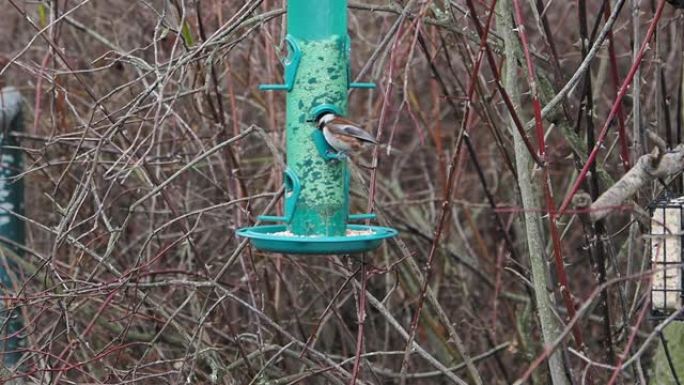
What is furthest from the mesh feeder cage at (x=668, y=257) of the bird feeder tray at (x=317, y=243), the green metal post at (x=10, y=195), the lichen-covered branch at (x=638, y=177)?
the green metal post at (x=10, y=195)

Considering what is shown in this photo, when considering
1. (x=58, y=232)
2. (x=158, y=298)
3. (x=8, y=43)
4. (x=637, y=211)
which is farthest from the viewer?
(x=8, y=43)

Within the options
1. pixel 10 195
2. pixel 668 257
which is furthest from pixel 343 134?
pixel 10 195

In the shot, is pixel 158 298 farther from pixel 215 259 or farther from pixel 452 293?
pixel 452 293

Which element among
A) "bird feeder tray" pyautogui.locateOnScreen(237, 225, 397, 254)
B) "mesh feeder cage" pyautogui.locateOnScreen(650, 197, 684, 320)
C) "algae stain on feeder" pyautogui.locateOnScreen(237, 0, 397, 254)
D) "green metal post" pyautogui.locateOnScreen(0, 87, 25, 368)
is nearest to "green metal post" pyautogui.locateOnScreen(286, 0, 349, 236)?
"algae stain on feeder" pyautogui.locateOnScreen(237, 0, 397, 254)

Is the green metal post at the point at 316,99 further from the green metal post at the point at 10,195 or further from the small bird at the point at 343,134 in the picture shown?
the green metal post at the point at 10,195

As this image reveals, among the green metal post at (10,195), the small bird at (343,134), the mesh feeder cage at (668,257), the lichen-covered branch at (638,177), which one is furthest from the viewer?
the green metal post at (10,195)

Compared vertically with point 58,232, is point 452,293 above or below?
below

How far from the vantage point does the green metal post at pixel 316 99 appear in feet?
12.7

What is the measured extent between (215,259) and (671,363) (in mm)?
2438

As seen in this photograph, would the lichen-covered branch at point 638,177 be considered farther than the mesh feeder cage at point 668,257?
No

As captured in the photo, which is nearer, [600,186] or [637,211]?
[637,211]

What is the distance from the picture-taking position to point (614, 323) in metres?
4.58

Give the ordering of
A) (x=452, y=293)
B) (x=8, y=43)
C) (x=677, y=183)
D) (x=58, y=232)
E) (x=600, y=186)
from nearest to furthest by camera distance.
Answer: (x=58, y=232)
(x=677, y=183)
(x=600, y=186)
(x=452, y=293)
(x=8, y=43)

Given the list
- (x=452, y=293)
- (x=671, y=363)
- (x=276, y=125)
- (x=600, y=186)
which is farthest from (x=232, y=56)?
(x=671, y=363)
